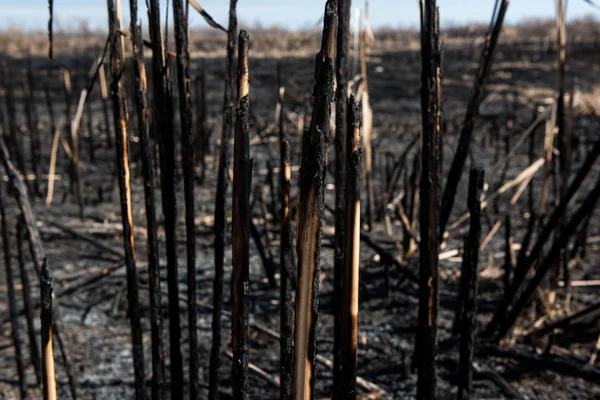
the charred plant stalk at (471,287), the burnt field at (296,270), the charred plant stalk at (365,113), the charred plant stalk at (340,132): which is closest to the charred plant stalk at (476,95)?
the burnt field at (296,270)

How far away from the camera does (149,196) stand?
0.67 m

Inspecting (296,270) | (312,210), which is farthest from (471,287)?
(312,210)

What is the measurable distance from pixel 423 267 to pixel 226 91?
1.05 feet

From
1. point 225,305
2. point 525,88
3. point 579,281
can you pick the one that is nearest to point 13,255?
point 225,305

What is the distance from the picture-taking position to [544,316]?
1.52 meters

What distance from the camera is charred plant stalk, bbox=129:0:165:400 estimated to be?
0.62 meters

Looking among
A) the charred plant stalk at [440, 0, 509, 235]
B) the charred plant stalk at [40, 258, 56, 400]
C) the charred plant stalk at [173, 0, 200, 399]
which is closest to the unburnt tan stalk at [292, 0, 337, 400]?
the charred plant stalk at [40, 258, 56, 400]

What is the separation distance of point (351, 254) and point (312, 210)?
9 centimetres

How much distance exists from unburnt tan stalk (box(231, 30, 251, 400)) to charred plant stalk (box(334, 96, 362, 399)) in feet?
0.24

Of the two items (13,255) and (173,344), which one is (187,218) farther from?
(13,255)

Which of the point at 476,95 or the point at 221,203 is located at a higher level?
the point at 476,95

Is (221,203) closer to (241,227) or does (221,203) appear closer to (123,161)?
(123,161)

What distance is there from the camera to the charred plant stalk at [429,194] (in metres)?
0.68

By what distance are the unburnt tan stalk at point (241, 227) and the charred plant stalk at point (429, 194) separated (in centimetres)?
28
